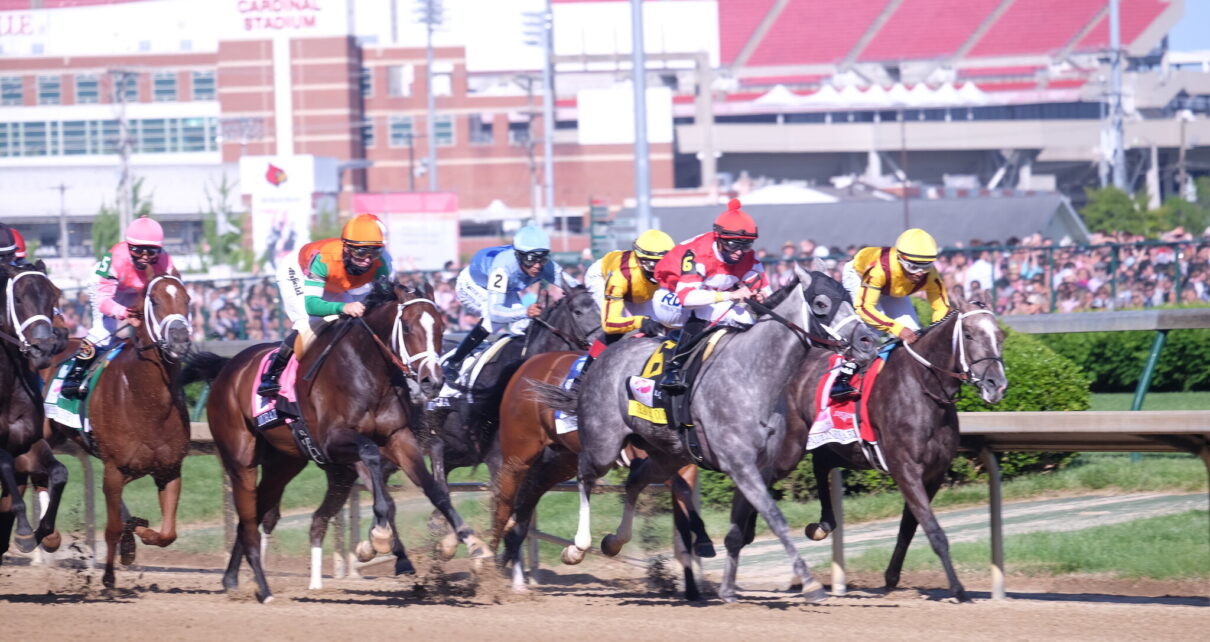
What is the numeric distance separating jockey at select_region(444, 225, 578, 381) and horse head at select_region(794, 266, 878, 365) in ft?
7.58

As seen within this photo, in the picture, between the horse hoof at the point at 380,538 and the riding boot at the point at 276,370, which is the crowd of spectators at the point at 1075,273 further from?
the horse hoof at the point at 380,538

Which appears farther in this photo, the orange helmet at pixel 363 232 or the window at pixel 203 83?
the window at pixel 203 83

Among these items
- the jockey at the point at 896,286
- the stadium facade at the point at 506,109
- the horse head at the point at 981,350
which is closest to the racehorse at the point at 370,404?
the jockey at the point at 896,286

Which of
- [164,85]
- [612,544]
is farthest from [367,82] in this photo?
[612,544]

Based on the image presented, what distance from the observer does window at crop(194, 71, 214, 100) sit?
72938 millimetres

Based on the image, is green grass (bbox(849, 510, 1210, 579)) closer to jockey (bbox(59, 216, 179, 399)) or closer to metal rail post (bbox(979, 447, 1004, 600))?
metal rail post (bbox(979, 447, 1004, 600))

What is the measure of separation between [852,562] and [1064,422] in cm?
205

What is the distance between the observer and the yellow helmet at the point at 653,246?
30.0ft

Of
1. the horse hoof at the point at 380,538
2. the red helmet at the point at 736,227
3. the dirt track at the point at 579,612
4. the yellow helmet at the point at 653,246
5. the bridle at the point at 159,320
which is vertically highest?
the red helmet at the point at 736,227

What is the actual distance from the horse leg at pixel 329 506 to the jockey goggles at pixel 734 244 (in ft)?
8.28

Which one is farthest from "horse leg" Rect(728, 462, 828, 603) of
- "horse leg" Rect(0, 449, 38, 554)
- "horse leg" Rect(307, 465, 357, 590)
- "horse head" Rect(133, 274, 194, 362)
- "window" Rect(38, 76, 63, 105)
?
"window" Rect(38, 76, 63, 105)

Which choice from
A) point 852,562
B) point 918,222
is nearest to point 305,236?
point 918,222

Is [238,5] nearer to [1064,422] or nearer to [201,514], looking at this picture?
[201,514]

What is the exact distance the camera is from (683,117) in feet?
242
